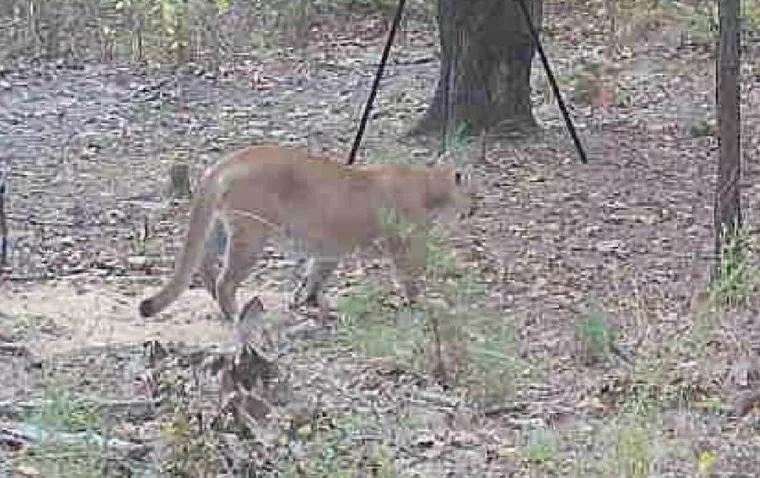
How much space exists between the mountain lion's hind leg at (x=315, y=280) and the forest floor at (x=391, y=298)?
13 cm

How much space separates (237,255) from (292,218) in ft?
1.10

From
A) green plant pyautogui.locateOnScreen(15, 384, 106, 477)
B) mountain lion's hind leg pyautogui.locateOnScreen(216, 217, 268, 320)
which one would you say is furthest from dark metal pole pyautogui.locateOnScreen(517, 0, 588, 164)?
green plant pyautogui.locateOnScreen(15, 384, 106, 477)

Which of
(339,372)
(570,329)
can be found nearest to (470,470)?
(339,372)

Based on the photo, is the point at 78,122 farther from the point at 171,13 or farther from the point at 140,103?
the point at 171,13

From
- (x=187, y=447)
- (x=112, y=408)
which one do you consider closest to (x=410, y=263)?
(x=112, y=408)

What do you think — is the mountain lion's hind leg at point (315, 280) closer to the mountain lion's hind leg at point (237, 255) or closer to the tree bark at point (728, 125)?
the mountain lion's hind leg at point (237, 255)

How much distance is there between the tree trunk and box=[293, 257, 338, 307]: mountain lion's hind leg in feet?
14.6

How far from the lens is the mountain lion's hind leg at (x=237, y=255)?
8.45 m

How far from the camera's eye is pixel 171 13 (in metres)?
17.7

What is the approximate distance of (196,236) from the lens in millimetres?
8469

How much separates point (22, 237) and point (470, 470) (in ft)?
19.0

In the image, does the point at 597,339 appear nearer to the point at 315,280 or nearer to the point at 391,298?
the point at 391,298

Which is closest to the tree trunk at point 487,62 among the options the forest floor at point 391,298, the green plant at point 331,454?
the forest floor at point 391,298

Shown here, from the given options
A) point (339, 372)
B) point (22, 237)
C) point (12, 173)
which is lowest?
point (12, 173)
